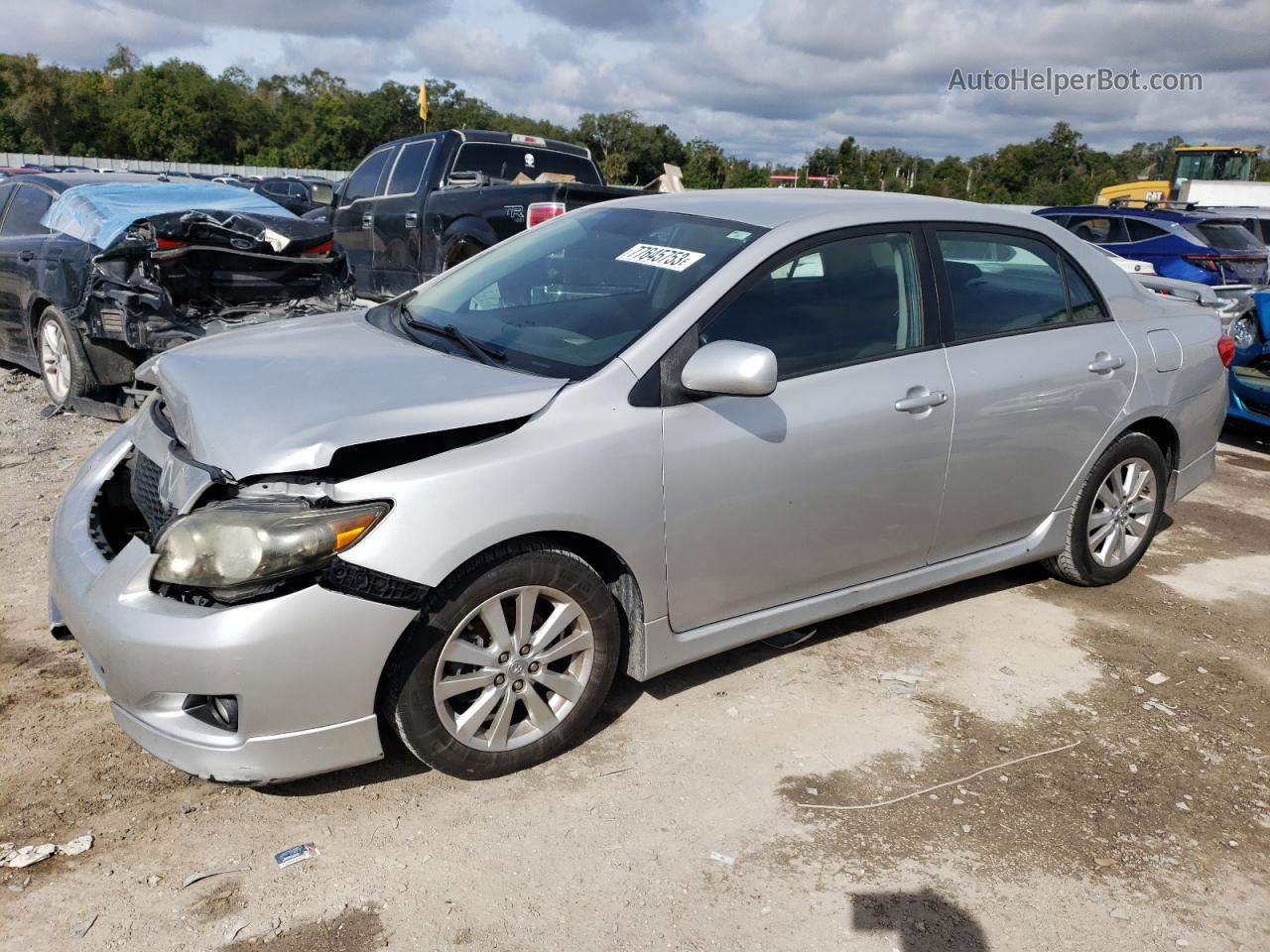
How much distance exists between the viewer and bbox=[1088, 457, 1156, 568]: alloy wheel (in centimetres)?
467

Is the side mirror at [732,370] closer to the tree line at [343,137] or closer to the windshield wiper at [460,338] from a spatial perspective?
the windshield wiper at [460,338]

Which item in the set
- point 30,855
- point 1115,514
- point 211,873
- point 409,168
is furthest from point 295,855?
point 409,168

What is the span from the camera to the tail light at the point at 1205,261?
1141 cm

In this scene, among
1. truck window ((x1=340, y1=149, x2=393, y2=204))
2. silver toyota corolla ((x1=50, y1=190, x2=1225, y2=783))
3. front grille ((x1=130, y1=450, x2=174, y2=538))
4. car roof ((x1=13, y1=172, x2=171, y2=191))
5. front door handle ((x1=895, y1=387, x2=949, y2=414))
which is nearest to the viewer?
silver toyota corolla ((x1=50, y1=190, x2=1225, y2=783))

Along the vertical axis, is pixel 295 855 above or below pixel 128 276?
below

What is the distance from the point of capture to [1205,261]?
11445 millimetres

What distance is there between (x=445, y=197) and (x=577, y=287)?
5.59 metres

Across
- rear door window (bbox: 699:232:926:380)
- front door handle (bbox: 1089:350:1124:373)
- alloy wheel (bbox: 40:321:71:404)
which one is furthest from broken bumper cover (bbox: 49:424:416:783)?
alloy wheel (bbox: 40:321:71:404)

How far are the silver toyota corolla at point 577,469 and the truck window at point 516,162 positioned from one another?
5453mm

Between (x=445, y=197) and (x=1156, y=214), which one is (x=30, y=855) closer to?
(x=445, y=197)

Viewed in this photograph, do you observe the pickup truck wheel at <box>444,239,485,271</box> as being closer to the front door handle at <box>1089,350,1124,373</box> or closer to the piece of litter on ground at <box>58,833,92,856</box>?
the front door handle at <box>1089,350,1124,373</box>

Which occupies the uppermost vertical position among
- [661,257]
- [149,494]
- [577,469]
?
[661,257]

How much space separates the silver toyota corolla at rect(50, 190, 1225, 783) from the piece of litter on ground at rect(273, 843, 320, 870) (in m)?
0.23

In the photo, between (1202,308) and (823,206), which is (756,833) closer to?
(823,206)
